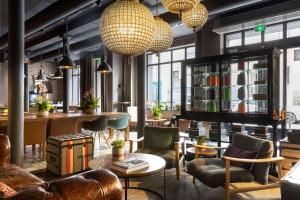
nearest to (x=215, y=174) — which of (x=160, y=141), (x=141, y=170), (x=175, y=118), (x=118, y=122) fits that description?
(x=141, y=170)

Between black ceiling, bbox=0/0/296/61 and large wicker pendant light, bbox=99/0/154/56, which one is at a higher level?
black ceiling, bbox=0/0/296/61

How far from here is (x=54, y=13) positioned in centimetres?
573

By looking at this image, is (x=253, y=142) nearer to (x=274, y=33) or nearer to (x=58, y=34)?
(x=274, y=33)

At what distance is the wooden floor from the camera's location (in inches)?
138

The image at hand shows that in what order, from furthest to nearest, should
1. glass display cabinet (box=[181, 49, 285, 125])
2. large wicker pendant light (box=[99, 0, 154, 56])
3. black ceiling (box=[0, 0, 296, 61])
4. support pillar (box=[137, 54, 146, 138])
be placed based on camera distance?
support pillar (box=[137, 54, 146, 138])
black ceiling (box=[0, 0, 296, 61])
glass display cabinet (box=[181, 49, 285, 125])
large wicker pendant light (box=[99, 0, 154, 56])

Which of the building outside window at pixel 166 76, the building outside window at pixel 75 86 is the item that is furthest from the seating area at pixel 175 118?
the building outside window at pixel 75 86

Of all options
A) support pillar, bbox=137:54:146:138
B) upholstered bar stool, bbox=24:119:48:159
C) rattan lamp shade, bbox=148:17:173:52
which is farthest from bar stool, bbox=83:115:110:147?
rattan lamp shade, bbox=148:17:173:52

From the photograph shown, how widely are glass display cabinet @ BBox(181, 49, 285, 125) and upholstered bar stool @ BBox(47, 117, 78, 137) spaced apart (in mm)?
2459

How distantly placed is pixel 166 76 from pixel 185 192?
7478 mm

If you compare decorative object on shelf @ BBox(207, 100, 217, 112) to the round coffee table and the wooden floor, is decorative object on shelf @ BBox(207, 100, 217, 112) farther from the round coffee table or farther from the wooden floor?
the round coffee table

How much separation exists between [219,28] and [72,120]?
A: 4.24 metres

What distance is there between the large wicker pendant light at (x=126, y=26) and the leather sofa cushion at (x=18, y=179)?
1.55 meters

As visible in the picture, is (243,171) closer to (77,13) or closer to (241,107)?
(241,107)

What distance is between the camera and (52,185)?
52.1 inches
